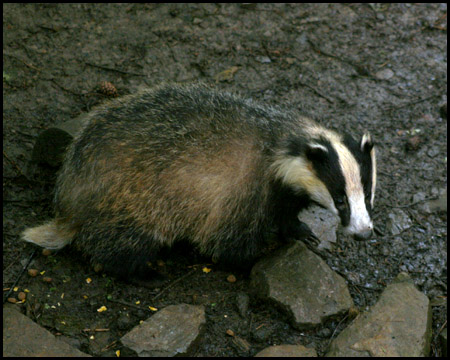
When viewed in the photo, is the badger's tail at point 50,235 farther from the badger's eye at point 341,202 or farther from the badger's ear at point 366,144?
the badger's ear at point 366,144

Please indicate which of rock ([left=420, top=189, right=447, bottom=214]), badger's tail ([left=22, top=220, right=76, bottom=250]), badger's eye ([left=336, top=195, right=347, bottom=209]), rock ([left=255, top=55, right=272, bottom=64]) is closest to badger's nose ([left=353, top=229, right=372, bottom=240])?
badger's eye ([left=336, top=195, right=347, bottom=209])

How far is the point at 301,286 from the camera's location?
4.16 metres

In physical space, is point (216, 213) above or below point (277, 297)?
above

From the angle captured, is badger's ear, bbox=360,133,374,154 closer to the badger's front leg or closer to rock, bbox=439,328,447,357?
the badger's front leg

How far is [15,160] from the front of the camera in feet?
16.8

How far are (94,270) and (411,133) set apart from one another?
3.54 m

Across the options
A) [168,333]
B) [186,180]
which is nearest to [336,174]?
[186,180]

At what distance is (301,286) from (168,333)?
1.07 meters

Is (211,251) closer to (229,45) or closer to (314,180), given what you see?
(314,180)

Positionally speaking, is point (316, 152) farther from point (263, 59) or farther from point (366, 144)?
point (263, 59)

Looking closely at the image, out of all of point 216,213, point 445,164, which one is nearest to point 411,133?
point 445,164

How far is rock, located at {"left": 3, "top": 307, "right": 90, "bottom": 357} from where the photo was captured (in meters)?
3.62

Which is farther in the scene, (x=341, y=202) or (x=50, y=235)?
(x=50, y=235)

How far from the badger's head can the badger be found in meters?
0.01
